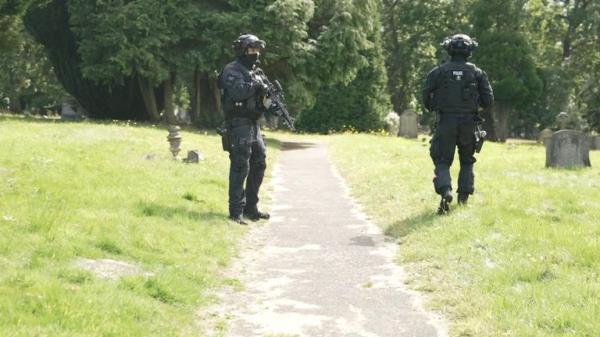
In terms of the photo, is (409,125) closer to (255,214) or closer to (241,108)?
(255,214)

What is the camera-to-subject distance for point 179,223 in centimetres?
859

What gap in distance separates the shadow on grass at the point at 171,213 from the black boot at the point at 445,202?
10.4ft

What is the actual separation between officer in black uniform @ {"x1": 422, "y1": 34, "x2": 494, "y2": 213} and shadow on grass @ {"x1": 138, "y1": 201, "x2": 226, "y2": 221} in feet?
10.9

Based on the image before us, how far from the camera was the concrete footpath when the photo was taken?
17.3 feet

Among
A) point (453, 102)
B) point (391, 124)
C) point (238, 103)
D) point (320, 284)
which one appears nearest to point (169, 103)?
point (391, 124)

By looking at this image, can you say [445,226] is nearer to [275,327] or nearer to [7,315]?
[275,327]

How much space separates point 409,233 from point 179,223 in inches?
120

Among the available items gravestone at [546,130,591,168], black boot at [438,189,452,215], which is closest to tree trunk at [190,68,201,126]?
gravestone at [546,130,591,168]

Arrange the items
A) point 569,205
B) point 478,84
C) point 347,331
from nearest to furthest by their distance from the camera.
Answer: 1. point 347,331
2. point 478,84
3. point 569,205

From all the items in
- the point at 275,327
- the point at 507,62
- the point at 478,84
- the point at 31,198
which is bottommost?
the point at 275,327

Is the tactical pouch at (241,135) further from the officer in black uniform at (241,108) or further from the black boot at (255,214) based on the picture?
the black boot at (255,214)

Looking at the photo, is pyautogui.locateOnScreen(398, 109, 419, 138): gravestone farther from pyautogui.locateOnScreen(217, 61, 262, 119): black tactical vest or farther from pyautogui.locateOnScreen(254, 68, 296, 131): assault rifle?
pyautogui.locateOnScreen(217, 61, 262, 119): black tactical vest

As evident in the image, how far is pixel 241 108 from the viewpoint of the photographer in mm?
9398

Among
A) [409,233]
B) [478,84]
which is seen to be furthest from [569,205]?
[409,233]
